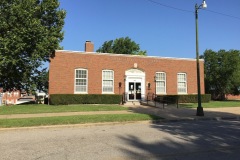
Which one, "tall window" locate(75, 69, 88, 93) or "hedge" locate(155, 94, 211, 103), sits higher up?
"tall window" locate(75, 69, 88, 93)

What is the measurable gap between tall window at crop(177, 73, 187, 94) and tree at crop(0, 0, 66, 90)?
14.1 metres

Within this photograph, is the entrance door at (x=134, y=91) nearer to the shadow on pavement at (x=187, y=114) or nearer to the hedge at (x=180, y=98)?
the hedge at (x=180, y=98)

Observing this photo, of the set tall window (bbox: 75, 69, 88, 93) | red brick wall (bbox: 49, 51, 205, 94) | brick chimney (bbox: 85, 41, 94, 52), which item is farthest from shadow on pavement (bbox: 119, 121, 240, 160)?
brick chimney (bbox: 85, 41, 94, 52)

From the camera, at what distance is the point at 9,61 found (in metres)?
21.5

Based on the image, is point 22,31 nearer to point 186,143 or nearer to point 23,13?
point 23,13

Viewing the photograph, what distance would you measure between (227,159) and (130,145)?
2841 millimetres

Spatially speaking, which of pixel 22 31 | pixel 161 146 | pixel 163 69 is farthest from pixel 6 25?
pixel 161 146

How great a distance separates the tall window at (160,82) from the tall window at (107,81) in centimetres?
529

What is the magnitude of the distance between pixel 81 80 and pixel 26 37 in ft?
22.7

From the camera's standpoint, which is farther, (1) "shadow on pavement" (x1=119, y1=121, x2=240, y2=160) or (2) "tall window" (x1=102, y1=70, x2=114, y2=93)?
(2) "tall window" (x1=102, y1=70, x2=114, y2=93)

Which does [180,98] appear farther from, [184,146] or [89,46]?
[184,146]

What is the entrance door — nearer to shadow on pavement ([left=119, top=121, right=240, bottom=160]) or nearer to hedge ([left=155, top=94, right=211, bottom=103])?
hedge ([left=155, top=94, right=211, bottom=103])

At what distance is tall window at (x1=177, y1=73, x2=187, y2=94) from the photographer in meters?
30.4

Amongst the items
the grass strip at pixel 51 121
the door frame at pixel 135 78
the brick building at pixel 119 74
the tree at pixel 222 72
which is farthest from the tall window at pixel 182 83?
the grass strip at pixel 51 121
